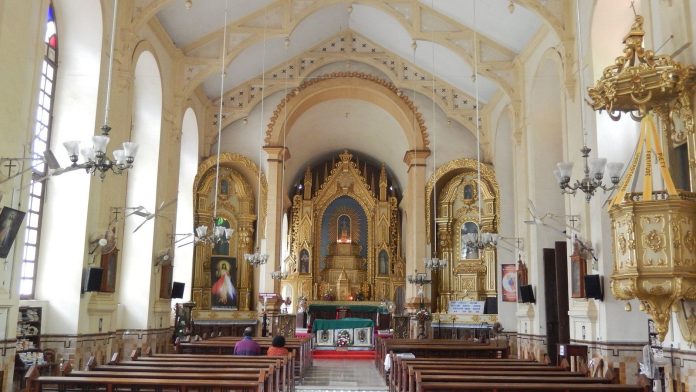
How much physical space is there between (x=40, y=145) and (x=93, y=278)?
2.46 m

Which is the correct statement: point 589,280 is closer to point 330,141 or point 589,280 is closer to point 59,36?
point 59,36

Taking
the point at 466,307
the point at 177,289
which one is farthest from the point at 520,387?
the point at 466,307

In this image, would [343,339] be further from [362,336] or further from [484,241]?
[484,241]

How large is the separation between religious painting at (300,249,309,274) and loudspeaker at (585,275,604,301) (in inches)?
582

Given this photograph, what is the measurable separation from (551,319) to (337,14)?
33.1ft

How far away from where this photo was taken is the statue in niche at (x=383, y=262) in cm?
2475

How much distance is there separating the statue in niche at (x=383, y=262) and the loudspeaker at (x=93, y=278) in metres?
14.8

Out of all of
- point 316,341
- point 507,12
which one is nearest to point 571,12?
point 507,12

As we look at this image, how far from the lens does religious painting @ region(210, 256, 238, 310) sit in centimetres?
1888

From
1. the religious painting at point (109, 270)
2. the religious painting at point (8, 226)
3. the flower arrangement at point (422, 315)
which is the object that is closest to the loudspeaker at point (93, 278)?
the religious painting at point (109, 270)

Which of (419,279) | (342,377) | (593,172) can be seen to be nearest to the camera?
(593,172)

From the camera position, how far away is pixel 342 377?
13.7m

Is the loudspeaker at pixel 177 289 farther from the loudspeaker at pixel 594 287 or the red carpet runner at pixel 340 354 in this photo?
the loudspeaker at pixel 594 287

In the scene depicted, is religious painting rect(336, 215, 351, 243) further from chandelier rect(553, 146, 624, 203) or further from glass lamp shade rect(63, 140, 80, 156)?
glass lamp shade rect(63, 140, 80, 156)
